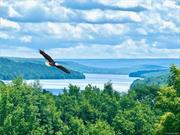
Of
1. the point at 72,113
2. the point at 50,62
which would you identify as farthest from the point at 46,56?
the point at 72,113

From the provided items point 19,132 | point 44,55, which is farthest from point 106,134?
point 44,55

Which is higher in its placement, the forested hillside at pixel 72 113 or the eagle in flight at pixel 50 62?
the eagle in flight at pixel 50 62

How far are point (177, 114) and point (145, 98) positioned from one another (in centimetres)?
10160

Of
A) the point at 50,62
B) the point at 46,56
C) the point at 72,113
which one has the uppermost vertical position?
the point at 46,56

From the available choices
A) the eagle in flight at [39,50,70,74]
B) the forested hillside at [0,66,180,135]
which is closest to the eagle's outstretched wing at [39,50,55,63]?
the eagle in flight at [39,50,70,74]

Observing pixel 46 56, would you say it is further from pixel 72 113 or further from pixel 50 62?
pixel 72 113

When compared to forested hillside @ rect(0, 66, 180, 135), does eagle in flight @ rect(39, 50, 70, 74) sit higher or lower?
higher

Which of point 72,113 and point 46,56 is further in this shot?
point 72,113

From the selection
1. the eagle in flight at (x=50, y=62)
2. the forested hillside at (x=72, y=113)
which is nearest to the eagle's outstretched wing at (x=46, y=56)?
the eagle in flight at (x=50, y=62)

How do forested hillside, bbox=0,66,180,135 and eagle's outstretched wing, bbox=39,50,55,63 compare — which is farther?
forested hillside, bbox=0,66,180,135

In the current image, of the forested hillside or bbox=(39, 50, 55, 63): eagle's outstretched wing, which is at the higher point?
bbox=(39, 50, 55, 63): eagle's outstretched wing

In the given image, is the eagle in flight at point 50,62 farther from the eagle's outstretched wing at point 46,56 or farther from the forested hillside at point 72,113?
the forested hillside at point 72,113

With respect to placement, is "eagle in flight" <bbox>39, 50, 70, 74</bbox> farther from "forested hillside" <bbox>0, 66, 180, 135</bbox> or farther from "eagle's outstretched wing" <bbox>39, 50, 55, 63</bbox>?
"forested hillside" <bbox>0, 66, 180, 135</bbox>

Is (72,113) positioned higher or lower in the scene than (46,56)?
lower
